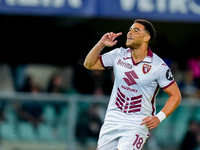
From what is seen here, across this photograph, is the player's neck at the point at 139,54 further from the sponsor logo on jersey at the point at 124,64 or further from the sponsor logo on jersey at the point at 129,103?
the sponsor logo on jersey at the point at 129,103

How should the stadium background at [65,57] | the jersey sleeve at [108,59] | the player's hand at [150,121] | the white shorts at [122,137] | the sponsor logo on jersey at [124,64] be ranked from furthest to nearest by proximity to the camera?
the stadium background at [65,57]
the jersey sleeve at [108,59]
the sponsor logo on jersey at [124,64]
the white shorts at [122,137]
the player's hand at [150,121]

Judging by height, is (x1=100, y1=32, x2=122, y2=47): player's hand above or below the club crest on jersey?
above

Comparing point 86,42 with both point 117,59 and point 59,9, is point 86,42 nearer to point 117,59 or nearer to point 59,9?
point 59,9

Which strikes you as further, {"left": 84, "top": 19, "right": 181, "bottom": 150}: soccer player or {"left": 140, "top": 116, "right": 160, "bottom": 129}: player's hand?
{"left": 84, "top": 19, "right": 181, "bottom": 150}: soccer player

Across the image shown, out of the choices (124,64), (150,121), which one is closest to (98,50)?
(124,64)

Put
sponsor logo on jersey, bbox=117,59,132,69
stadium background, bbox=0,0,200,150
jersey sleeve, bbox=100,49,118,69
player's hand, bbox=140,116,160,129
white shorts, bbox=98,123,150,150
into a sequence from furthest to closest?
stadium background, bbox=0,0,200,150 < jersey sleeve, bbox=100,49,118,69 < sponsor logo on jersey, bbox=117,59,132,69 < white shorts, bbox=98,123,150,150 < player's hand, bbox=140,116,160,129

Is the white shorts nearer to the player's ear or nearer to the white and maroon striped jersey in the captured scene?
the white and maroon striped jersey

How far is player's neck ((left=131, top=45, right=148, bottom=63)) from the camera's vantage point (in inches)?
266

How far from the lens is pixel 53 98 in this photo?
1049 centimetres

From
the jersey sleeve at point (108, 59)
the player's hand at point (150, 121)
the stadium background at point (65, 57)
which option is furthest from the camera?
the stadium background at point (65, 57)

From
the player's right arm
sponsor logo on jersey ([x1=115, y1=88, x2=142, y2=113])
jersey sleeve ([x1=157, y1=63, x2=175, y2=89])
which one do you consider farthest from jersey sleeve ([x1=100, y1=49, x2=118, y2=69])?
jersey sleeve ([x1=157, y1=63, x2=175, y2=89])

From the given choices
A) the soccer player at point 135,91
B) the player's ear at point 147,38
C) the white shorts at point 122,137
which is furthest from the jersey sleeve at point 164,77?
the white shorts at point 122,137

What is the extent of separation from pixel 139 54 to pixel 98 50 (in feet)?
1.53

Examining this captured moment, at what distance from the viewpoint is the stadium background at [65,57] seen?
10.4 metres
